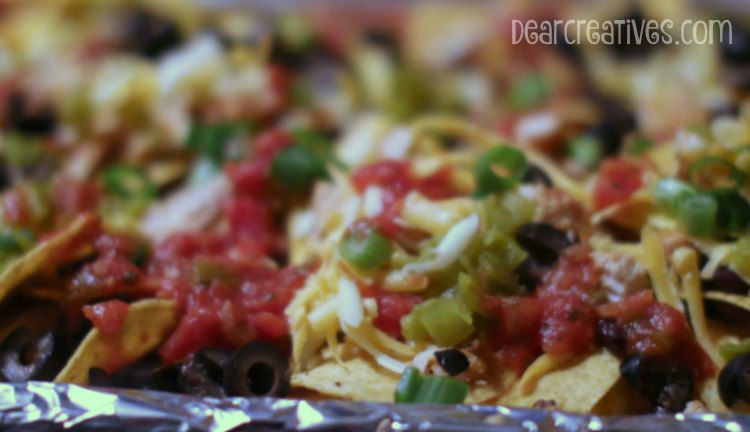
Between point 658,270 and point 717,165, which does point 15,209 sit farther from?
point 717,165

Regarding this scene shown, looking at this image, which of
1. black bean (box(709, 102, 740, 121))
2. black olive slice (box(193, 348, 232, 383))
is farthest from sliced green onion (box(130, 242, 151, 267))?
black bean (box(709, 102, 740, 121))

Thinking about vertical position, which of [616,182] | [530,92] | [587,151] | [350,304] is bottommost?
[350,304]

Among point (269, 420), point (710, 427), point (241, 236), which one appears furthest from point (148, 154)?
point (710, 427)

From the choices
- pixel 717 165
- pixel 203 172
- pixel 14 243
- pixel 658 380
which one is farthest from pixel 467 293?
pixel 203 172

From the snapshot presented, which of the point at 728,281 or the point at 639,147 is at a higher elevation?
the point at 639,147

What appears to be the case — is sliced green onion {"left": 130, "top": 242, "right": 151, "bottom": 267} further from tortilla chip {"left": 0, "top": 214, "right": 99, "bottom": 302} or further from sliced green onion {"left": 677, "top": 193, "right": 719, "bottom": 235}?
sliced green onion {"left": 677, "top": 193, "right": 719, "bottom": 235}

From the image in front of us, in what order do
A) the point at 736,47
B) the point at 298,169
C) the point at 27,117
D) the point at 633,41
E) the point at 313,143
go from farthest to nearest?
1. the point at 633,41
2. the point at 736,47
3. the point at 27,117
4. the point at 313,143
5. the point at 298,169
